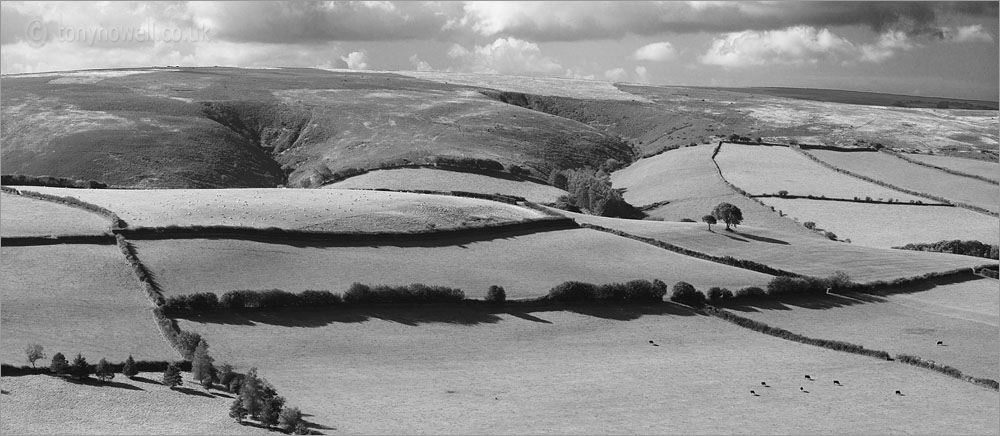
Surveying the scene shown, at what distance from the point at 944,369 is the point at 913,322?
1312cm

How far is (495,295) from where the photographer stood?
7300 cm

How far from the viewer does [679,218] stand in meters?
121

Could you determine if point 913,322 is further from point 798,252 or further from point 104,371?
point 104,371

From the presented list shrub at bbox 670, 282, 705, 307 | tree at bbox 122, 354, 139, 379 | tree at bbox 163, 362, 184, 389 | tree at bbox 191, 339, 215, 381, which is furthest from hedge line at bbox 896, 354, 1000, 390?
tree at bbox 122, 354, 139, 379

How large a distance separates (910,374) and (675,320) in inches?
648

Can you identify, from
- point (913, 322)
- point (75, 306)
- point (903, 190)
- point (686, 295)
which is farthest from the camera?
point (903, 190)

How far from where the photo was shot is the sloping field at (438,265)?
7200cm

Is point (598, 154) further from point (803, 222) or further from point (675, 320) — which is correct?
point (675, 320)

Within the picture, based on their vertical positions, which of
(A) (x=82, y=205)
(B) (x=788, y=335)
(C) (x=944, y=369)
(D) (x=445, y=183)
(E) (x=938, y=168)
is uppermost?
(E) (x=938, y=168)

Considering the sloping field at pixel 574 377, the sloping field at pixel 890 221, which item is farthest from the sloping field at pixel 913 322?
the sloping field at pixel 890 221

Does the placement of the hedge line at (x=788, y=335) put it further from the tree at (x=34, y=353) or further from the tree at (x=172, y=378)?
the tree at (x=34, y=353)

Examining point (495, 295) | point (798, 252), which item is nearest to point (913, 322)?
point (798, 252)

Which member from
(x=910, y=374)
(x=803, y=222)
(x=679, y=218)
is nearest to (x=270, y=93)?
(x=679, y=218)

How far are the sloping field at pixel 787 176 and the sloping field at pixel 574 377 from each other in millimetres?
63176
